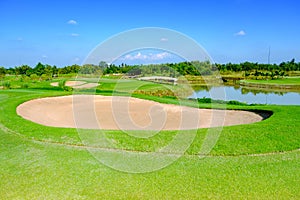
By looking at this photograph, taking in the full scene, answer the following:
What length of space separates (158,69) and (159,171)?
14.3 metres

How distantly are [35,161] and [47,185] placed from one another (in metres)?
1.67

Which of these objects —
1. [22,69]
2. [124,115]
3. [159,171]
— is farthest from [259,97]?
[22,69]

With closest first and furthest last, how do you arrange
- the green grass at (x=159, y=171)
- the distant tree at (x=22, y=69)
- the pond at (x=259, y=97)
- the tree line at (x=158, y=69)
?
the green grass at (x=159, y=171), the tree line at (x=158, y=69), the pond at (x=259, y=97), the distant tree at (x=22, y=69)

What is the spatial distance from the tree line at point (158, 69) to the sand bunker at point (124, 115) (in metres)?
2.33

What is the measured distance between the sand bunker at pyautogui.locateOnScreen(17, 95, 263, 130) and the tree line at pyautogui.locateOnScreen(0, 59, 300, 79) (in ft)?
7.65

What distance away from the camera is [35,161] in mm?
7273

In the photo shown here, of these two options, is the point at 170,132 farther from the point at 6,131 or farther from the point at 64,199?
the point at 6,131

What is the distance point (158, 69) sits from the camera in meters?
20.4

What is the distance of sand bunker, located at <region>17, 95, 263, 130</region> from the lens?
12.8 metres

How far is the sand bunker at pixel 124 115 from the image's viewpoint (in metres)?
12.8

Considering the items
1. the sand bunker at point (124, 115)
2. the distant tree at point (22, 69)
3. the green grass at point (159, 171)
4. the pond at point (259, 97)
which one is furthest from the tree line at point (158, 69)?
the pond at point (259, 97)

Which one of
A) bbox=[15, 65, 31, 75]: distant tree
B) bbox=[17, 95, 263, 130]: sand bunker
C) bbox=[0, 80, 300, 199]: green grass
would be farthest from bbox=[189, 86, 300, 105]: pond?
bbox=[15, 65, 31, 75]: distant tree

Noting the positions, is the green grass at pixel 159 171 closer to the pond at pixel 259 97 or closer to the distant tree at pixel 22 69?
the pond at pixel 259 97

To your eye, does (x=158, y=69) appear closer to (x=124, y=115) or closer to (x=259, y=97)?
(x=124, y=115)
